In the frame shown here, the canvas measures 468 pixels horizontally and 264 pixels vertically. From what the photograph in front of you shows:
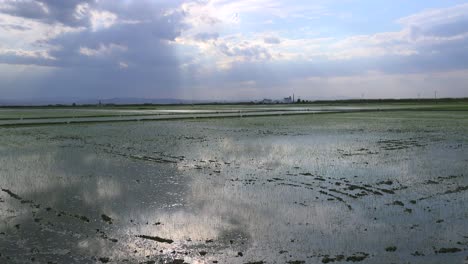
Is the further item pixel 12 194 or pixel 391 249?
pixel 12 194

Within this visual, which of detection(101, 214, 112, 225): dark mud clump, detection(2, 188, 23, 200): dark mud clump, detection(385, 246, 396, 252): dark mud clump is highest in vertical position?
detection(2, 188, 23, 200): dark mud clump

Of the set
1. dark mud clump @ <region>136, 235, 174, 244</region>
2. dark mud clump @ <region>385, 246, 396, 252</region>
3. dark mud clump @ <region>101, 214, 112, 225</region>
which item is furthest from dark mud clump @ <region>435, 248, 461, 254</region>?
dark mud clump @ <region>101, 214, 112, 225</region>

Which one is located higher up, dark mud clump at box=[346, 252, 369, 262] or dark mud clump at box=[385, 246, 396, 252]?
dark mud clump at box=[385, 246, 396, 252]

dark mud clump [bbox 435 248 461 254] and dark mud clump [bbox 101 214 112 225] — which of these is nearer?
dark mud clump [bbox 435 248 461 254]

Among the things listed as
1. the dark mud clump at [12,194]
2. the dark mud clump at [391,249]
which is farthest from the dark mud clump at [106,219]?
the dark mud clump at [391,249]

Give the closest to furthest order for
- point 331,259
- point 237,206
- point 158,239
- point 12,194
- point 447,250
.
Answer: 1. point 331,259
2. point 447,250
3. point 158,239
4. point 237,206
5. point 12,194

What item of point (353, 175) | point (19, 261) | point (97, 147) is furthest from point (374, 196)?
point (97, 147)

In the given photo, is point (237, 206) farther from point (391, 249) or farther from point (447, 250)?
point (447, 250)

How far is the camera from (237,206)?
8.89m

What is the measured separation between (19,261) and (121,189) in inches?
190

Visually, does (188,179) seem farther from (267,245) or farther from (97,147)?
(97,147)

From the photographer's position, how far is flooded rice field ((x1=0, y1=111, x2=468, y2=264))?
6320 mm

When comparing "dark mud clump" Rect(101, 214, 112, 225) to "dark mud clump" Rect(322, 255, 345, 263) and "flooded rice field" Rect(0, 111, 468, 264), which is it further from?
"dark mud clump" Rect(322, 255, 345, 263)

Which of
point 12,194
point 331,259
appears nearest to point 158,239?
point 331,259
